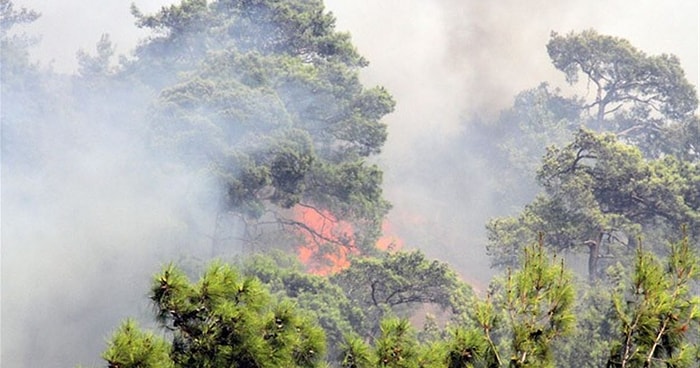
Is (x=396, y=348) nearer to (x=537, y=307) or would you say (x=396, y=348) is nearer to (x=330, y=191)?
(x=537, y=307)

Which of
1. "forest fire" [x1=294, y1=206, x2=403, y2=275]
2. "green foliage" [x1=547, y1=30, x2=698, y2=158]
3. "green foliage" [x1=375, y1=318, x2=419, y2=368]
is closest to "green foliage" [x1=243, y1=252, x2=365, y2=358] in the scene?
"forest fire" [x1=294, y1=206, x2=403, y2=275]

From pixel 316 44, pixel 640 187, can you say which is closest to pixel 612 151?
pixel 640 187

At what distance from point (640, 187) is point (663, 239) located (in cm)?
180

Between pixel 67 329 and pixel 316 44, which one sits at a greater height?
pixel 316 44

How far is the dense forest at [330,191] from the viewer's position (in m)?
10.1

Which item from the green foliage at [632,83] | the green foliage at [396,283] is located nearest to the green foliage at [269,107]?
the green foliage at [396,283]

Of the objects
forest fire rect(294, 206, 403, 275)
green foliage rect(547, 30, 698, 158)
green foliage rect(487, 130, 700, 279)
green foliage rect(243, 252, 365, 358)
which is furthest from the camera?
green foliage rect(547, 30, 698, 158)

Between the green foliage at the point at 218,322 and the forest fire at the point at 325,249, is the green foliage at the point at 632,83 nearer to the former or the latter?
the forest fire at the point at 325,249

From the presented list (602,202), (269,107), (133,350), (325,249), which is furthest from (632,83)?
(133,350)

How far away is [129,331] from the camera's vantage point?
941cm

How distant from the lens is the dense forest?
1012cm

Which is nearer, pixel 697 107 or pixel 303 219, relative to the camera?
pixel 303 219

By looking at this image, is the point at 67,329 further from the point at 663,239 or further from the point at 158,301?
the point at 158,301

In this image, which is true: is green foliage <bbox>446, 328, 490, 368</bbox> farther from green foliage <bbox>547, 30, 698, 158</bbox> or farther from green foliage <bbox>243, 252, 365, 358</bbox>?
green foliage <bbox>547, 30, 698, 158</bbox>
